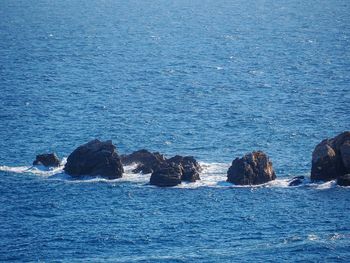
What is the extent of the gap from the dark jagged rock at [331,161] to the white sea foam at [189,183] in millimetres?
1148

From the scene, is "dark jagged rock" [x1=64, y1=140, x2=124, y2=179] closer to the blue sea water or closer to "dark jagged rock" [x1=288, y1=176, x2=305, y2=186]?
the blue sea water

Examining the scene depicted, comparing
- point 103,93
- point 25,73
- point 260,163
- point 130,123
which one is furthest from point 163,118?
point 25,73

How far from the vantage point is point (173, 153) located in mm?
127812

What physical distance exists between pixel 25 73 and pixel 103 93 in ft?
84.0

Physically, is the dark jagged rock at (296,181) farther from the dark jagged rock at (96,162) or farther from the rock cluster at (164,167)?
the dark jagged rock at (96,162)

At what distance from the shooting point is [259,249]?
306 ft

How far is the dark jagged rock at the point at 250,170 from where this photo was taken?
112750 millimetres

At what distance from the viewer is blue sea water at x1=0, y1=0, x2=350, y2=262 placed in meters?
95.0

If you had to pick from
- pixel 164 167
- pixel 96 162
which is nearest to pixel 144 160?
pixel 164 167

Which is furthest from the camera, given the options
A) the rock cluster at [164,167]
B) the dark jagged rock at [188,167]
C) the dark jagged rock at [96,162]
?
the dark jagged rock at [96,162]

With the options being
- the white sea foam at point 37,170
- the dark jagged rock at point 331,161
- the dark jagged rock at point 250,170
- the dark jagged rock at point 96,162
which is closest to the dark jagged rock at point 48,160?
the white sea foam at point 37,170

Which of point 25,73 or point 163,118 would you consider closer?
point 163,118

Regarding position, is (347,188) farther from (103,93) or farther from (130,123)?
(103,93)

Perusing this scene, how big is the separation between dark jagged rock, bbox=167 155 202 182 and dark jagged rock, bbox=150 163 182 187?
0.90m
